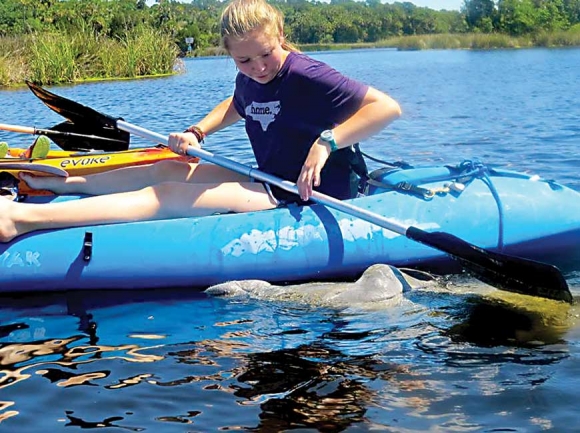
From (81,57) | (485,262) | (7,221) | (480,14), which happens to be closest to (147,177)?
(7,221)

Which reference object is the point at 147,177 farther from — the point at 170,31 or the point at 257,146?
the point at 170,31

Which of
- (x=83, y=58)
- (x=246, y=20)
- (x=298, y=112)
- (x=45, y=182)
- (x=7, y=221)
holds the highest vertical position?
(x=83, y=58)

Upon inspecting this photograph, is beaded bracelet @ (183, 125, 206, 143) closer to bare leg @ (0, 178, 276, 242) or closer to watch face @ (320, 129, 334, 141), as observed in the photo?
bare leg @ (0, 178, 276, 242)

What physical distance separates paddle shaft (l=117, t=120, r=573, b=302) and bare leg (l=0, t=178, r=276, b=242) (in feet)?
0.86

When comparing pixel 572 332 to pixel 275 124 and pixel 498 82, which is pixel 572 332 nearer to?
pixel 275 124

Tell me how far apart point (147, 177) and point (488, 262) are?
1.66 metres

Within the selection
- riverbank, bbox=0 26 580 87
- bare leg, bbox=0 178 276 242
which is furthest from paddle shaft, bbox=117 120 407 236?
riverbank, bbox=0 26 580 87

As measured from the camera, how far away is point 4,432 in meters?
2.41

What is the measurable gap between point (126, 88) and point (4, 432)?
16.7 m

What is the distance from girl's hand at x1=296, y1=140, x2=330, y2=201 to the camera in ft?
10.9

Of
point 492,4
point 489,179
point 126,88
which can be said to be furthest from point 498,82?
point 492,4

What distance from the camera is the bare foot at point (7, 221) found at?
Result: 3.59 meters

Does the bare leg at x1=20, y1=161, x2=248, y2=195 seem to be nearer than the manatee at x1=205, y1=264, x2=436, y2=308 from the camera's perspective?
No

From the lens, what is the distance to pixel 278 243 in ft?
11.8
